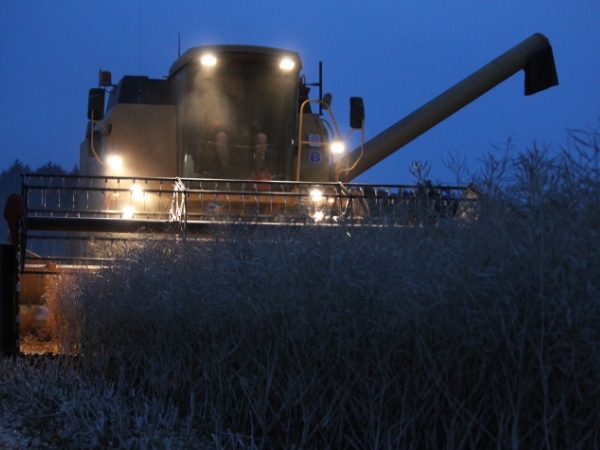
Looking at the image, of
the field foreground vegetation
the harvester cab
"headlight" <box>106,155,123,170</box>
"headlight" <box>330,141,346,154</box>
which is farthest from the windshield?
the field foreground vegetation

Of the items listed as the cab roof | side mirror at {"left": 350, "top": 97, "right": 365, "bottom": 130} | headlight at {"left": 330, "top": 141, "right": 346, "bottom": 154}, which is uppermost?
the cab roof

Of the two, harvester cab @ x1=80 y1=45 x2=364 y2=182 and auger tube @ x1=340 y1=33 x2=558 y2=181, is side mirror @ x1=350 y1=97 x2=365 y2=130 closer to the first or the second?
harvester cab @ x1=80 y1=45 x2=364 y2=182

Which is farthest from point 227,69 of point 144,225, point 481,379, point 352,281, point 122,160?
point 481,379

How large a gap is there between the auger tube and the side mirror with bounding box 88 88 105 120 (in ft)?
9.90

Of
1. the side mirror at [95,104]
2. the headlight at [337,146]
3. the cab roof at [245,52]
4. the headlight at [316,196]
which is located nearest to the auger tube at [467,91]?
the headlight at [337,146]

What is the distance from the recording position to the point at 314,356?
4176 mm

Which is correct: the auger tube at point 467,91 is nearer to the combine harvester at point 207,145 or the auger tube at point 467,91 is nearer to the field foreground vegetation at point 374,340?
the combine harvester at point 207,145

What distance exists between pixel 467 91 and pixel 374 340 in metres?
8.55

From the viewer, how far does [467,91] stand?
38.6ft

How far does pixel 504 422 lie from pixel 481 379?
244 mm

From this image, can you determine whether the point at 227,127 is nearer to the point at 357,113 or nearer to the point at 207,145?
the point at 207,145

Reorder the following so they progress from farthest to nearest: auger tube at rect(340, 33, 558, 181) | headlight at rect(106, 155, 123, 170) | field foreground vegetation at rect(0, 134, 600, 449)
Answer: auger tube at rect(340, 33, 558, 181) → headlight at rect(106, 155, 123, 170) → field foreground vegetation at rect(0, 134, 600, 449)

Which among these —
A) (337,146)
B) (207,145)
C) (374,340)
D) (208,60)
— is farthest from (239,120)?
(374,340)

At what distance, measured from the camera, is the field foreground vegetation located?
10.6 ft
